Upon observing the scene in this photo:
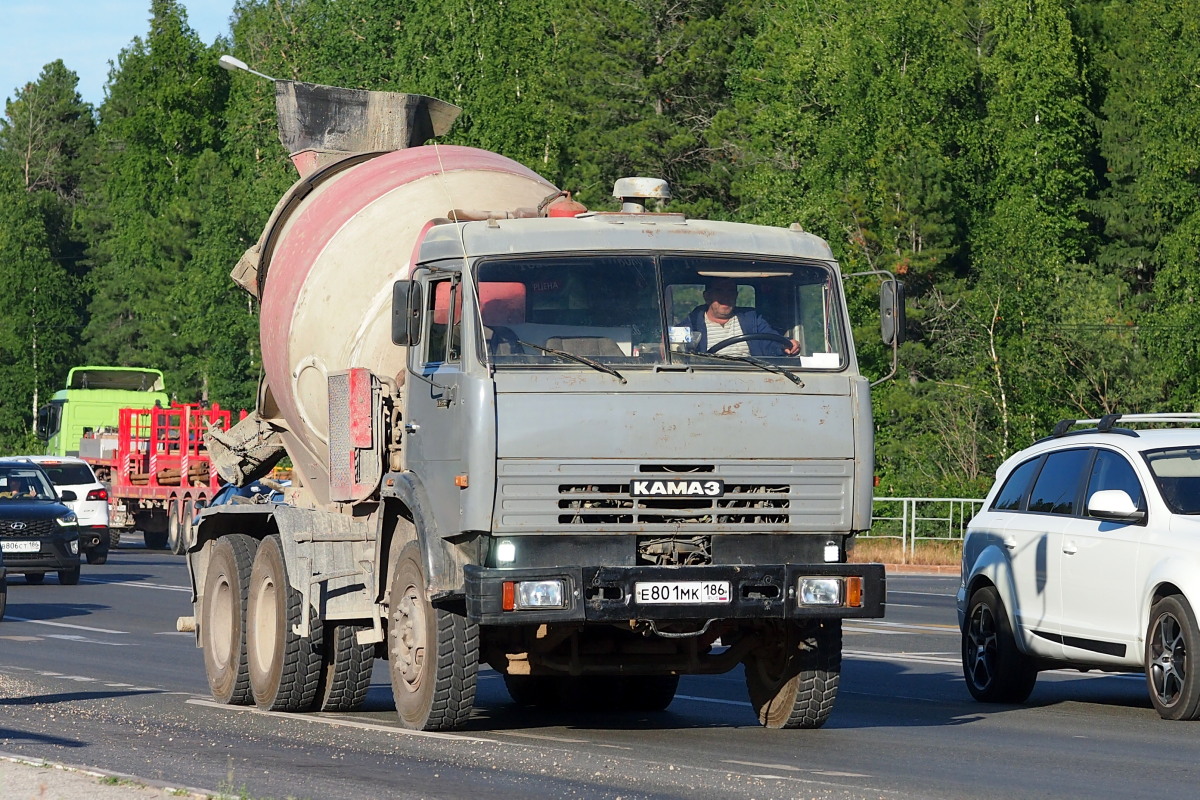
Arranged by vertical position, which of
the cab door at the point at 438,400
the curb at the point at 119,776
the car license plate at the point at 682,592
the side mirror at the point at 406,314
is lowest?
the curb at the point at 119,776

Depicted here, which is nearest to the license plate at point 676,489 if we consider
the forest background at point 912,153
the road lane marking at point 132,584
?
the road lane marking at point 132,584

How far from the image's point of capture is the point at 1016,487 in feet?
49.6

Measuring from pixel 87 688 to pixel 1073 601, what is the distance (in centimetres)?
703

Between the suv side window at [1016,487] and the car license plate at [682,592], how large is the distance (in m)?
4.43

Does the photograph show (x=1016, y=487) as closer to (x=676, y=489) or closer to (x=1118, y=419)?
(x=1118, y=419)

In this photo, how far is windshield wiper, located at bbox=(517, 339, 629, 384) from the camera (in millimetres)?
11234

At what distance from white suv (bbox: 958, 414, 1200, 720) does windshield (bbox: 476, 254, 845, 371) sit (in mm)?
2652

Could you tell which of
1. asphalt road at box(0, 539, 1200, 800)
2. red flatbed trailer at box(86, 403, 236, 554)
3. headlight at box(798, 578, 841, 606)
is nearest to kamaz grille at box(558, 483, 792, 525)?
headlight at box(798, 578, 841, 606)

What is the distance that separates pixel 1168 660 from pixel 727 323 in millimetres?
3573

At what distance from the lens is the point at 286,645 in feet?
44.2

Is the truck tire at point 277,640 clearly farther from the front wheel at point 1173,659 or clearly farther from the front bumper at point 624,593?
the front wheel at point 1173,659

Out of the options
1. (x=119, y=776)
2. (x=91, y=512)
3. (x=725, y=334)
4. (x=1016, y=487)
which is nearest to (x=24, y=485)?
(x=91, y=512)

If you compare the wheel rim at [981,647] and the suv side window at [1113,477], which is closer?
the suv side window at [1113,477]

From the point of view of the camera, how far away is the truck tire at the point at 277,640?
1344 centimetres
